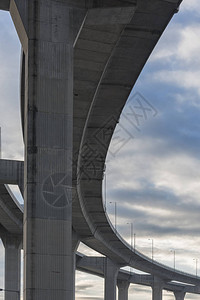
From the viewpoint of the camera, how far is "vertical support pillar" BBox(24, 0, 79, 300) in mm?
21688

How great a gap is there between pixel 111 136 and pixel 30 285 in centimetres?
1592

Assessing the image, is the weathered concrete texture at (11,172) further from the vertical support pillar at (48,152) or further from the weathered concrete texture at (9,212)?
the vertical support pillar at (48,152)

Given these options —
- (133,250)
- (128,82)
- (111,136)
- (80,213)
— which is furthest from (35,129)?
(133,250)

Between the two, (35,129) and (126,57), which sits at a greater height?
(126,57)

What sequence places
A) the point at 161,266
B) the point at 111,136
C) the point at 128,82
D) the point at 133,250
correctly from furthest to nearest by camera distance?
the point at 161,266 < the point at 133,250 < the point at 111,136 < the point at 128,82

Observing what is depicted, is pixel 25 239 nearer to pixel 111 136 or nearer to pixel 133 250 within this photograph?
pixel 111 136

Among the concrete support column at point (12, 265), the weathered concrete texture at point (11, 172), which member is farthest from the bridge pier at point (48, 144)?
the concrete support column at point (12, 265)

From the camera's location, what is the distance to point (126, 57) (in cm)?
2856

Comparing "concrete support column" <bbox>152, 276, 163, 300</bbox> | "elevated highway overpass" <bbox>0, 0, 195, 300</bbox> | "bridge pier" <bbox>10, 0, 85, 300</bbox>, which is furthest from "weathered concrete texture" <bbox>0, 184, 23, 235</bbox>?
"concrete support column" <bbox>152, 276, 163, 300</bbox>

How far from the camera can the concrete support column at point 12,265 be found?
7212 cm

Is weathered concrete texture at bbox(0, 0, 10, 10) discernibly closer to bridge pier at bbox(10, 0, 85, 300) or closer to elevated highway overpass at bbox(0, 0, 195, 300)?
elevated highway overpass at bbox(0, 0, 195, 300)

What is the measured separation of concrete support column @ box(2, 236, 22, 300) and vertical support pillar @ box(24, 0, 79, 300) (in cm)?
5153

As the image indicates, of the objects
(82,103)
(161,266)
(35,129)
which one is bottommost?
(161,266)

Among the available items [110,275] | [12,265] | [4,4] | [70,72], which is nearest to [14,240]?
[12,265]
